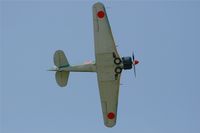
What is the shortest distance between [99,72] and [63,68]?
2576 mm

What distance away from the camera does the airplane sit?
108ft

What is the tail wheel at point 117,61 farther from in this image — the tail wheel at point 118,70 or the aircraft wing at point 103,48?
the tail wheel at point 118,70

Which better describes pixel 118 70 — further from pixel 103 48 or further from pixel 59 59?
pixel 59 59

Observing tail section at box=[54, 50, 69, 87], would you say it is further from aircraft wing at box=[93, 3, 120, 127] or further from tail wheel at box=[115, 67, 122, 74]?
tail wheel at box=[115, 67, 122, 74]

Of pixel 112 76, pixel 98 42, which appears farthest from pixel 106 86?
pixel 98 42

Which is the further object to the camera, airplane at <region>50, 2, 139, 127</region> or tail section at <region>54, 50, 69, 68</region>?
tail section at <region>54, 50, 69, 68</region>

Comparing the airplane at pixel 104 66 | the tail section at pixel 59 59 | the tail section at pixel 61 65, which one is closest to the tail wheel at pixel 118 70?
the airplane at pixel 104 66

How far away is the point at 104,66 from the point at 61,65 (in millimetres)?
3067

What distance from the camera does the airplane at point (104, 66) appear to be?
32.8 m

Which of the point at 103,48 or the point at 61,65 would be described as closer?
the point at 103,48

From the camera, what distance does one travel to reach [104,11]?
32812 mm

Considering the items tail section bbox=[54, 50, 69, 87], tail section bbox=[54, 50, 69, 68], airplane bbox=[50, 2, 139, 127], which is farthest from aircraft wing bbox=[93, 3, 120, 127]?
tail section bbox=[54, 50, 69, 68]

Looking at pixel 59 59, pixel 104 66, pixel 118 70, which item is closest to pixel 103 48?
pixel 104 66

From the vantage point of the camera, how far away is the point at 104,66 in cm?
3309
